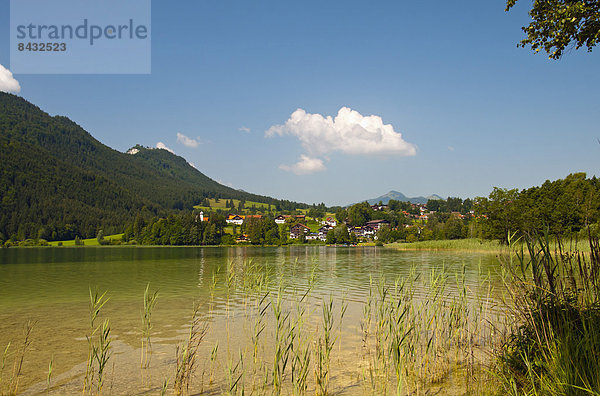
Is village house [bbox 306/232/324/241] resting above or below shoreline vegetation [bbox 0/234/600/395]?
below

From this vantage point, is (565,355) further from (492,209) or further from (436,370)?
(492,209)

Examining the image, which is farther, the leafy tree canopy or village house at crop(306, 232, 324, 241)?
village house at crop(306, 232, 324, 241)

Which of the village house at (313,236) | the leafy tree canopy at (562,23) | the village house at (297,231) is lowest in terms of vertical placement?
the village house at (313,236)

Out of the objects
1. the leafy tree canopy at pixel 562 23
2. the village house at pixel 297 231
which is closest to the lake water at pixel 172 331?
the leafy tree canopy at pixel 562 23

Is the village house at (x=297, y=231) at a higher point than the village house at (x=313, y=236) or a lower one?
higher

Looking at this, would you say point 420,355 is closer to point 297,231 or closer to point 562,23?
point 562,23

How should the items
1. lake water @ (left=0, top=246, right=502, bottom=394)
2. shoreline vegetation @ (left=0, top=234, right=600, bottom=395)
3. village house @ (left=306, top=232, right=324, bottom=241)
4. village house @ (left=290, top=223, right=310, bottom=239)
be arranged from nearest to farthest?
shoreline vegetation @ (left=0, top=234, right=600, bottom=395)
lake water @ (left=0, top=246, right=502, bottom=394)
village house @ (left=290, top=223, right=310, bottom=239)
village house @ (left=306, top=232, right=324, bottom=241)

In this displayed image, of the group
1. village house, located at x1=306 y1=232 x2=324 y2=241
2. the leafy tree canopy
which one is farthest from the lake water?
village house, located at x1=306 y1=232 x2=324 y2=241

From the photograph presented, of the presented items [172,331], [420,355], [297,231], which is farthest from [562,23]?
[297,231]

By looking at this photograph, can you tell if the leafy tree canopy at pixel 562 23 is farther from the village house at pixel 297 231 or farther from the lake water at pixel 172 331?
the village house at pixel 297 231

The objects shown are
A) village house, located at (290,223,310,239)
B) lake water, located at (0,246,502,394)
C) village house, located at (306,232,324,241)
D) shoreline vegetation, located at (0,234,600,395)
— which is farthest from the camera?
village house, located at (306,232,324,241)

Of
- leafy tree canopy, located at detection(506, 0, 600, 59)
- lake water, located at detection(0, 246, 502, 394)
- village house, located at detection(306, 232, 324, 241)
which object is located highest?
leafy tree canopy, located at detection(506, 0, 600, 59)

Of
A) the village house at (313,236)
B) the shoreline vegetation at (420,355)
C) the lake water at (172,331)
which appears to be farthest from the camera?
the village house at (313,236)

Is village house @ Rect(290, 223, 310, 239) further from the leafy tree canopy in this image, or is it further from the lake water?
the leafy tree canopy
